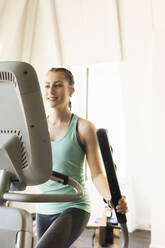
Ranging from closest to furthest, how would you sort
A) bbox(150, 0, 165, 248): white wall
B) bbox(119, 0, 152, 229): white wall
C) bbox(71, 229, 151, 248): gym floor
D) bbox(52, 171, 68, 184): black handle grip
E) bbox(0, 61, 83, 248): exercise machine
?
bbox(0, 61, 83, 248): exercise machine → bbox(52, 171, 68, 184): black handle grip → bbox(150, 0, 165, 248): white wall → bbox(71, 229, 151, 248): gym floor → bbox(119, 0, 152, 229): white wall

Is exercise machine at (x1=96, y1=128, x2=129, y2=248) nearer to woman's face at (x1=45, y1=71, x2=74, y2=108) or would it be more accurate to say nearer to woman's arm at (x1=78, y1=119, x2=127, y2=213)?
woman's arm at (x1=78, y1=119, x2=127, y2=213)

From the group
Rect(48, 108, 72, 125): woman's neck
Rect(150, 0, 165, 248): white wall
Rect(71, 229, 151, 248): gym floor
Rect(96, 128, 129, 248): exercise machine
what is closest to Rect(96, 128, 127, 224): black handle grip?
Rect(96, 128, 129, 248): exercise machine

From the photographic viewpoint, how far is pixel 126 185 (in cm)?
400

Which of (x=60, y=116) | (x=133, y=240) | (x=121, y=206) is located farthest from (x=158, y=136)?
(x=121, y=206)

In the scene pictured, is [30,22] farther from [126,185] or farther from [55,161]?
[55,161]

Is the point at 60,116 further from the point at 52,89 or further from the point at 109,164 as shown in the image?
the point at 109,164

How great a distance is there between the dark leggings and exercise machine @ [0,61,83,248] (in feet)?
1.00

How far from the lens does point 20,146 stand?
0.74 m

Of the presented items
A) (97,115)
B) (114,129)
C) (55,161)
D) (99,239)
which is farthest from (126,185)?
(55,161)

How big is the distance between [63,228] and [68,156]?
36 cm

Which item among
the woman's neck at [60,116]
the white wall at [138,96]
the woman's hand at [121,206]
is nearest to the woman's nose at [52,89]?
the woman's neck at [60,116]

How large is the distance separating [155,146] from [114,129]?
3.68ft

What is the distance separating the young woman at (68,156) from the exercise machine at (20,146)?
0.46m

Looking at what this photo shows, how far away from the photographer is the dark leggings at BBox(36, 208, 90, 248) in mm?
1011
